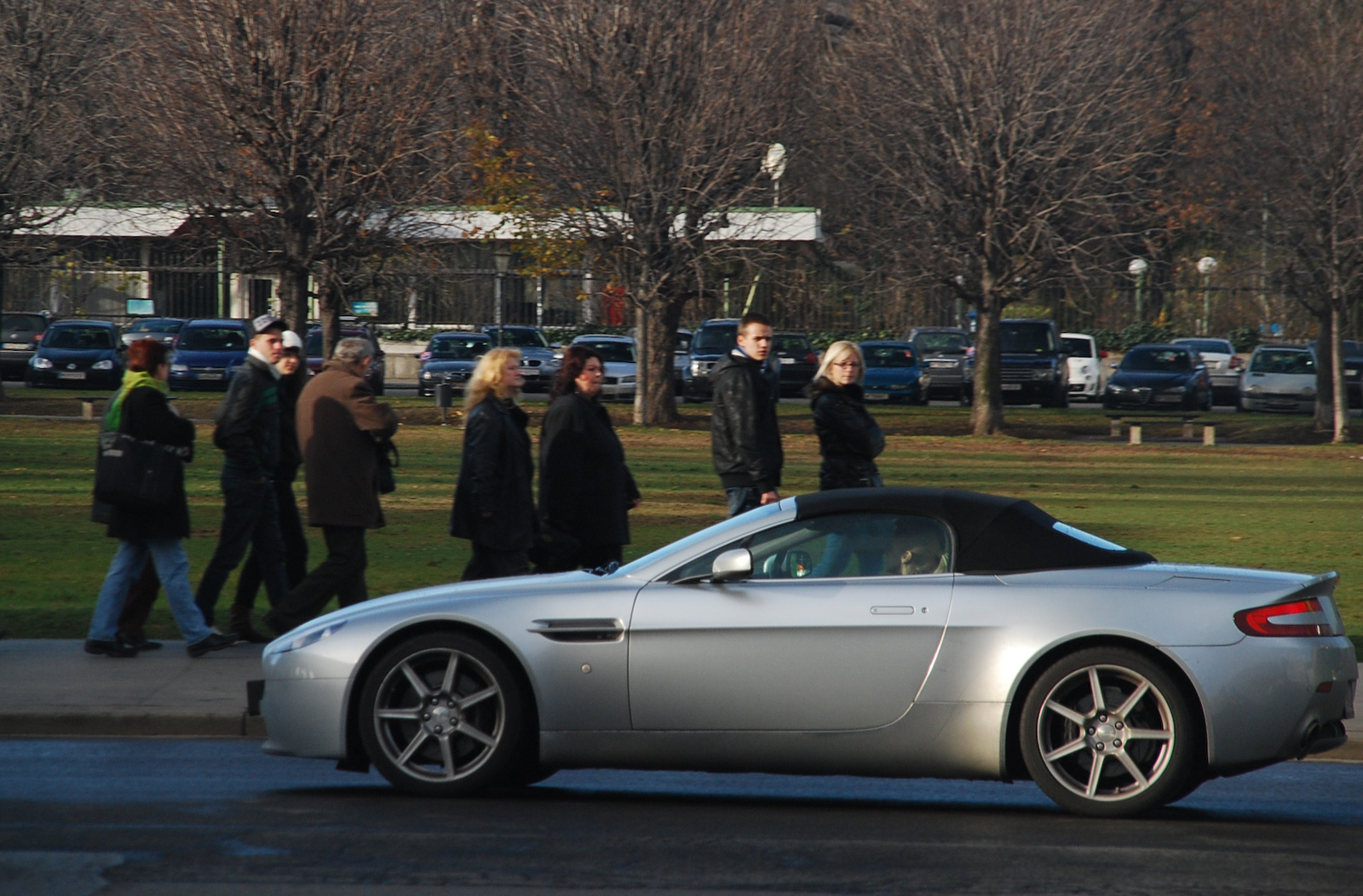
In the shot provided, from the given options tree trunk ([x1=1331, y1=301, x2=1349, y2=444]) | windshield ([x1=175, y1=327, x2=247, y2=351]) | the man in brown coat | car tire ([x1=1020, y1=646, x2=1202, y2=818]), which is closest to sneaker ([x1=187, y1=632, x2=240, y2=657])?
the man in brown coat

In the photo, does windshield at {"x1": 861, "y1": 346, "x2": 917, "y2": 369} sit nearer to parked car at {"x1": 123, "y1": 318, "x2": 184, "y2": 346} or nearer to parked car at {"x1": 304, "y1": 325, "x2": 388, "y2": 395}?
parked car at {"x1": 304, "y1": 325, "x2": 388, "y2": 395}

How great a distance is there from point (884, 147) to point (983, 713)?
26989mm

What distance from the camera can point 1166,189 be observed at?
48.7 metres

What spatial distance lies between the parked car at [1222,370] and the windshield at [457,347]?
17.2m

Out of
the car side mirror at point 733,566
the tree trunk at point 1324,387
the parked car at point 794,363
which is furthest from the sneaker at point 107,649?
the parked car at point 794,363

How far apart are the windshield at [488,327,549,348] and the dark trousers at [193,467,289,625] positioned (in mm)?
31223

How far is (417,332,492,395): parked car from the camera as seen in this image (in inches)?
1526

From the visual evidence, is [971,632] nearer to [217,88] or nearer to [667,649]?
[667,649]

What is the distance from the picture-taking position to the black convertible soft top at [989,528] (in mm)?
6312

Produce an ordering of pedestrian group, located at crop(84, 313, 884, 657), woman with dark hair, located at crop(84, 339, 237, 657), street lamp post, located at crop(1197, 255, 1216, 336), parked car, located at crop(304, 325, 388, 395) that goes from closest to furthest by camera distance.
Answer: pedestrian group, located at crop(84, 313, 884, 657)
woman with dark hair, located at crop(84, 339, 237, 657)
parked car, located at crop(304, 325, 388, 395)
street lamp post, located at crop(1197, 255, 1216, 336)

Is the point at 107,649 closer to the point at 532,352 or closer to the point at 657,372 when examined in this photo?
the point at 657,372

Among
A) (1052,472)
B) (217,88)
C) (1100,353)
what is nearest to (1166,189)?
(1100,353)

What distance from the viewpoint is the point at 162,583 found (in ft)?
30.6

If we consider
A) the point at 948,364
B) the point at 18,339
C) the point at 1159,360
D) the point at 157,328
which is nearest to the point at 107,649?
the point at 1159,360
